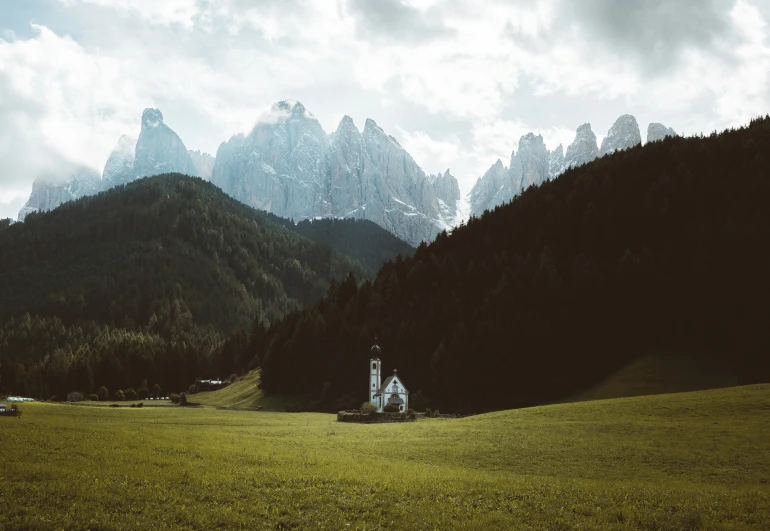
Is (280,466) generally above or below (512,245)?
below

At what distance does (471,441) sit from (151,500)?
2629 centimetres

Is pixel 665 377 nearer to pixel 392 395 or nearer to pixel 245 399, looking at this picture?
pixel 392 395

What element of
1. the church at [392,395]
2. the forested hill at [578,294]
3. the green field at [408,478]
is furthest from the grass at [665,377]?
the church at [392,395]

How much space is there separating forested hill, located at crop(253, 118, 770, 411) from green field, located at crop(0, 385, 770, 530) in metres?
37.9

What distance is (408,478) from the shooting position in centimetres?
2622

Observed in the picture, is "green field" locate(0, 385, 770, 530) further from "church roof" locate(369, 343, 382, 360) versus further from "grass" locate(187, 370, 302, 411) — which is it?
"grass" locate(187, 370, 302, 411)

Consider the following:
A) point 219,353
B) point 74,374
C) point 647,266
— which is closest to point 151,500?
point 647,266

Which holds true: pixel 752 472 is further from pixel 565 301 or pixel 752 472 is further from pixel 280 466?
pixel 565 301

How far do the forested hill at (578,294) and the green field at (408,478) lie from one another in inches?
1492

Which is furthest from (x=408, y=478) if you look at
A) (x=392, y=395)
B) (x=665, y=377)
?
(x=392, y=395)

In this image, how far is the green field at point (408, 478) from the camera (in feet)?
63.3

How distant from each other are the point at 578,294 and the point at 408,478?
223 feet

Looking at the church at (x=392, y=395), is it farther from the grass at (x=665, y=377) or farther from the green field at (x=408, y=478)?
the green field at (x=408, y=478)

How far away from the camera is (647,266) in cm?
8575
